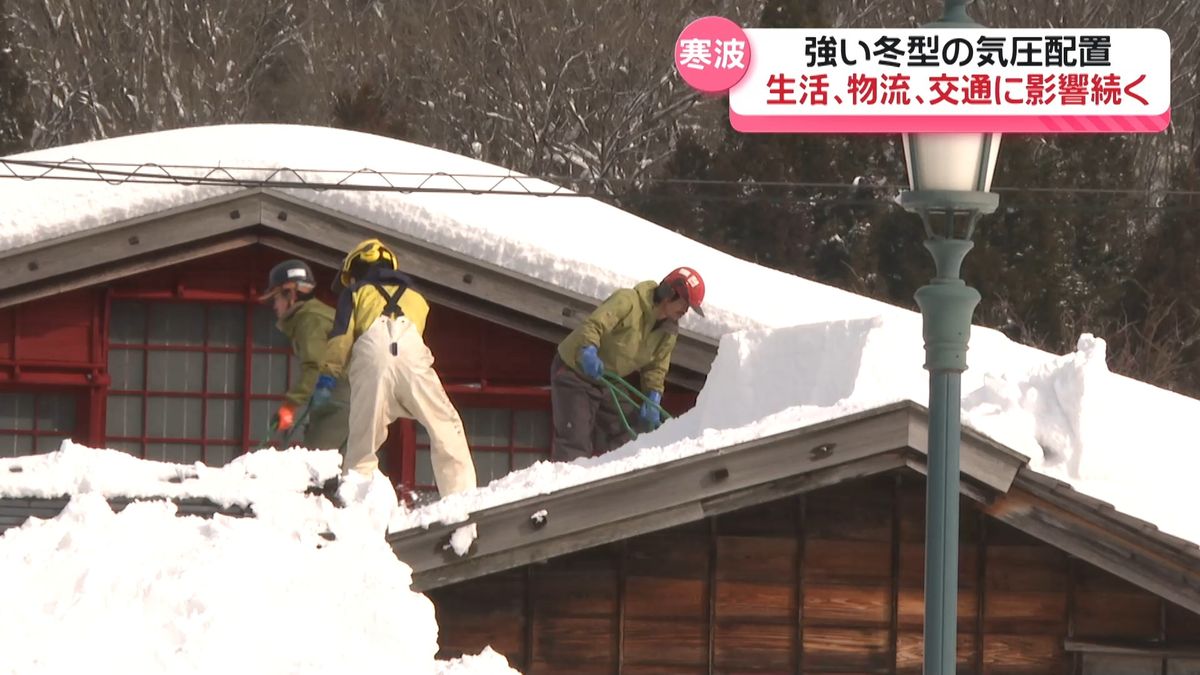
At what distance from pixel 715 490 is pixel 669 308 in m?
3.99

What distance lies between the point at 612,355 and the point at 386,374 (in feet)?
5.80

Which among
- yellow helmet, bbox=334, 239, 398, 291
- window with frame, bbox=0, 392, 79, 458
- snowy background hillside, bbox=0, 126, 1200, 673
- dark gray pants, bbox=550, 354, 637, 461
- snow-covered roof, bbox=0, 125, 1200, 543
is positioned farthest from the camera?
window with frame, bbox=0, 392, 79, 458

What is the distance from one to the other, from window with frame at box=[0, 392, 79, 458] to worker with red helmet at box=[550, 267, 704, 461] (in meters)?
5.06

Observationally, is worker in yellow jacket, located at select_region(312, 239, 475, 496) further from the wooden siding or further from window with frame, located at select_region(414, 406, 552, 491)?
window with frame, located at select_region(414, 406, 552, 491)

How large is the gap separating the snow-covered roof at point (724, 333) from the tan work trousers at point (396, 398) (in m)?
1.21

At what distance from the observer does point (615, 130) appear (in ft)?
119

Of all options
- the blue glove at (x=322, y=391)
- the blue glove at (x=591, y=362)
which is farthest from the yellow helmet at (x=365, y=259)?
the blue glove at (x=591, y=362)

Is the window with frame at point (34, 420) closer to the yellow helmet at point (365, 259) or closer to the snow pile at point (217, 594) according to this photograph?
the yellow helmet at point (365, 259)

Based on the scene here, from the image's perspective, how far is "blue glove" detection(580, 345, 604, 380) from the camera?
40.0 feet

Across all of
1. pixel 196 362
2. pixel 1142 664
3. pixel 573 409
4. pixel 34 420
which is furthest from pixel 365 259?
pixel 34 420

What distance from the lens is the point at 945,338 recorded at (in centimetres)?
681

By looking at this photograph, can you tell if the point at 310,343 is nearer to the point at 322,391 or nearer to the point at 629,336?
the point at 322,391

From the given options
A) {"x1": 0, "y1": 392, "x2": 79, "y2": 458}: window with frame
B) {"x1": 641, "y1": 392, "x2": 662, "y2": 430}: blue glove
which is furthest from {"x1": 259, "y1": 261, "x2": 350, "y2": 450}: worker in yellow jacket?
{"x1": 0, "y1": 392, "x2": 79, "y2": 458}: window with frame

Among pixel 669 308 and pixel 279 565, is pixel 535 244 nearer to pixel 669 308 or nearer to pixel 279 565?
pixel 669 308
